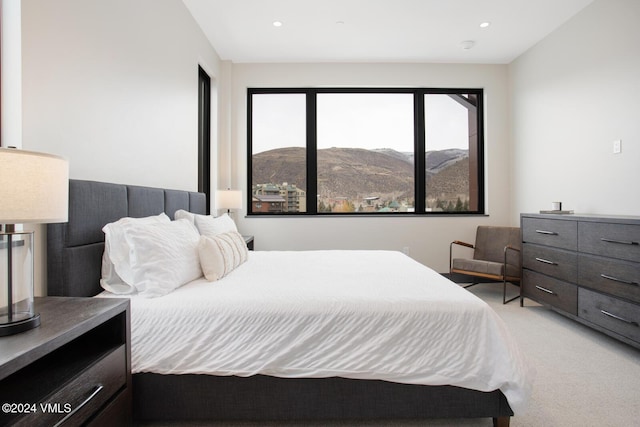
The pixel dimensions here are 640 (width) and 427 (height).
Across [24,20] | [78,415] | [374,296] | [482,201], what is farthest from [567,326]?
[24,20]

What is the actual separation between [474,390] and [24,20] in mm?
2497

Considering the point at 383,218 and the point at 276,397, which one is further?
the point at 383,218

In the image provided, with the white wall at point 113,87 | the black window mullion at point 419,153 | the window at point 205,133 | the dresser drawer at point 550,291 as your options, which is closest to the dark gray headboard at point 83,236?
the white wall at point 113,87

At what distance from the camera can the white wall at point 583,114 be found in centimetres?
271

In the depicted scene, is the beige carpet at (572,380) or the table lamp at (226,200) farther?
the table lamp at (226,200)

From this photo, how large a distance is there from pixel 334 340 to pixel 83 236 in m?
1.27

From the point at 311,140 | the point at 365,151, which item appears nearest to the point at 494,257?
the point at 365,151

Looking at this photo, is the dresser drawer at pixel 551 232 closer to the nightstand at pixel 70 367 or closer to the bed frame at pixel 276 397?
the bed frame at pixel 276 397

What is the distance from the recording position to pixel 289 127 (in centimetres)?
440

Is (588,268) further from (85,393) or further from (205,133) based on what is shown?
(205,133)

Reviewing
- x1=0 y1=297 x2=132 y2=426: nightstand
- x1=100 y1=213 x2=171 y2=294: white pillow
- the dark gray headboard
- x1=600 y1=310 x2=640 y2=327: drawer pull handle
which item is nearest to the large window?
x1=600 y1=310 x2=640 y2=327: drawer pull handle

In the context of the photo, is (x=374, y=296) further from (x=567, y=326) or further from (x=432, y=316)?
(x=567, y=326)

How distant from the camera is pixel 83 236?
5.14 feet

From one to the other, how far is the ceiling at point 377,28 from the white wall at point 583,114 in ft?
0.94
